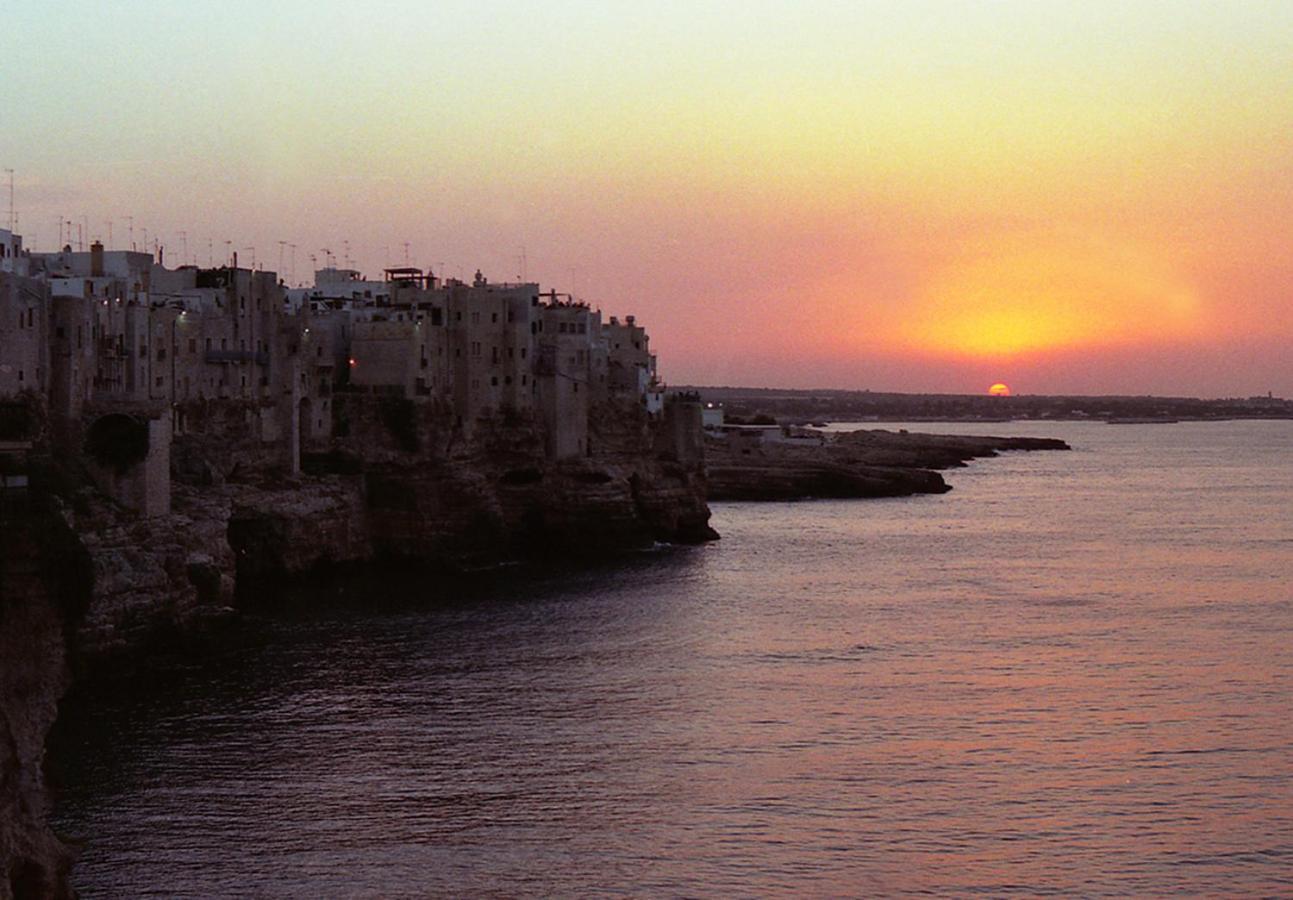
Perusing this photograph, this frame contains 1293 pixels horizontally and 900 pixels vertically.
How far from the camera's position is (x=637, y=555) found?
77.5 m

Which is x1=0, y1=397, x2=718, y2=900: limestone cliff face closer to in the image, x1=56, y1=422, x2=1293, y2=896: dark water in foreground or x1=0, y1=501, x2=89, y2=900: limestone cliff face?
x1=0, y1=501, x2=89, y2=900: limestone cliff face

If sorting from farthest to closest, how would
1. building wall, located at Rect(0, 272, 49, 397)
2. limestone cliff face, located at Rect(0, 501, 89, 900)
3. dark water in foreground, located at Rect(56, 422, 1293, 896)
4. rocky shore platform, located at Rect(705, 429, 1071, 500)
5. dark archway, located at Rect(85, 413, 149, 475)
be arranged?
1. rocky shore platform, located at Rect(705, 429, 1071, 500)
2. dark archway, located at Rect(85, 413, 149, 475)
3. building wall, located at Rect(0, 272, 49, 397)
4. dark water in foreground, located at Rect(56, 422, 1293, 896)
5. limestone cliff face, located at Rect(0, 501, 89, 900)

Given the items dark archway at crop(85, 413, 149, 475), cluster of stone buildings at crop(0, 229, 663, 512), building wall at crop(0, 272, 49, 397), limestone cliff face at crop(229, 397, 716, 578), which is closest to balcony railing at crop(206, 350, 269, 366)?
cluster of stone buildings at crop(0, 229, 663, 512)

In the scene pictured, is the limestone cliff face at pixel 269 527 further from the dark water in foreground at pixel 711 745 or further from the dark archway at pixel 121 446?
the dark water in foreground at pixel 711 745

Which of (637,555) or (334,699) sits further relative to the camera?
(637,555)

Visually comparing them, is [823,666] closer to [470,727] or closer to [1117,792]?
[470,727]

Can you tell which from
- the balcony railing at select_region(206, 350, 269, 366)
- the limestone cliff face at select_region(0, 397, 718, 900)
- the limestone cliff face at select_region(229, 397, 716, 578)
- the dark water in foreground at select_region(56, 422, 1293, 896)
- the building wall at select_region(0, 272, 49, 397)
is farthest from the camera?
the limestone cliff face at select_region(229, 397, 716, 578)

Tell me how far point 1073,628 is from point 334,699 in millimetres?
23960

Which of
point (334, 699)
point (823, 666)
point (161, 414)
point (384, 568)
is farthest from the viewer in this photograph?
point (384, 568)

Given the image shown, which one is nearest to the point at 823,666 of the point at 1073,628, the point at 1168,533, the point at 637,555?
the point at 1073,628

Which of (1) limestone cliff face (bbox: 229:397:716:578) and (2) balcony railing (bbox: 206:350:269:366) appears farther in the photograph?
(1) limestone cliff face (bbox: 229:397:716:578)

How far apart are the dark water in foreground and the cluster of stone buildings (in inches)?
349

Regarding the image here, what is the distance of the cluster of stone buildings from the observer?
51188mm

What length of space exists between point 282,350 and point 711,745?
35.8 m
